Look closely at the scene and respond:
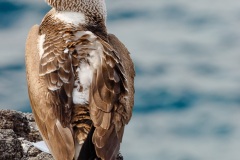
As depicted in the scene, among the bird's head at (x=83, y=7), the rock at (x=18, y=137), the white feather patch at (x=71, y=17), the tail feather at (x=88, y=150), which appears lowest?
the rock at (x=18, y=137)

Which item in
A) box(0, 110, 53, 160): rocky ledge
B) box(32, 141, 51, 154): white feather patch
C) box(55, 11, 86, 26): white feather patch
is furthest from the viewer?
box(32, 141, 51, 154): white feather patch

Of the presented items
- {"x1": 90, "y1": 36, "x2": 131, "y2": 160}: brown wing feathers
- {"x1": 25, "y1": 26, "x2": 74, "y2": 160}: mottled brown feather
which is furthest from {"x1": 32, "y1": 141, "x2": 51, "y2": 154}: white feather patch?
{"x1": 90, "y1": 36, "x2": 131, "y2": 160}: brown wing feathers

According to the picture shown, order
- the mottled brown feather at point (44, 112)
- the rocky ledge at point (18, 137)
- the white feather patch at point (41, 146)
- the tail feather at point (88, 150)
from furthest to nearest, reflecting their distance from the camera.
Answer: the white feather patch at point (41, 146)
the rocky ledge at point (18, 137)
the mottled brown feather at point (44, 112)
the tail feather at point (88, 150)

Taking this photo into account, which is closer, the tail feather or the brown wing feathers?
the tail feather

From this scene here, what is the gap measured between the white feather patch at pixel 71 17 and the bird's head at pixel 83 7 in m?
0.07

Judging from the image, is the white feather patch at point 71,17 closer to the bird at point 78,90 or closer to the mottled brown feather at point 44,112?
the bird at point 78,90

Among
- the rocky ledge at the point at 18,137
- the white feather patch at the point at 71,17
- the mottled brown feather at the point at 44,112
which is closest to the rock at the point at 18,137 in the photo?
the rocky ledge at the point at 18,137

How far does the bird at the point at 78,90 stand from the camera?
12133 mm

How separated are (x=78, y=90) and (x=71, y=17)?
187cm

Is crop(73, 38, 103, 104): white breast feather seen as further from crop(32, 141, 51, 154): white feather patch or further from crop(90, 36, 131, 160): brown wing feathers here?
crop(32, 141, 51, 154): white feather patch

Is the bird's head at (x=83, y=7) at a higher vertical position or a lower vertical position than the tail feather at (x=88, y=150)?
higher

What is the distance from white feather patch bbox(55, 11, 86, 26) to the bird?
0.6 inches

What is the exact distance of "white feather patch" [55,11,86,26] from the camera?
45.3 ft

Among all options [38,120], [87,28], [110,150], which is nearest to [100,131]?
[110,150]
